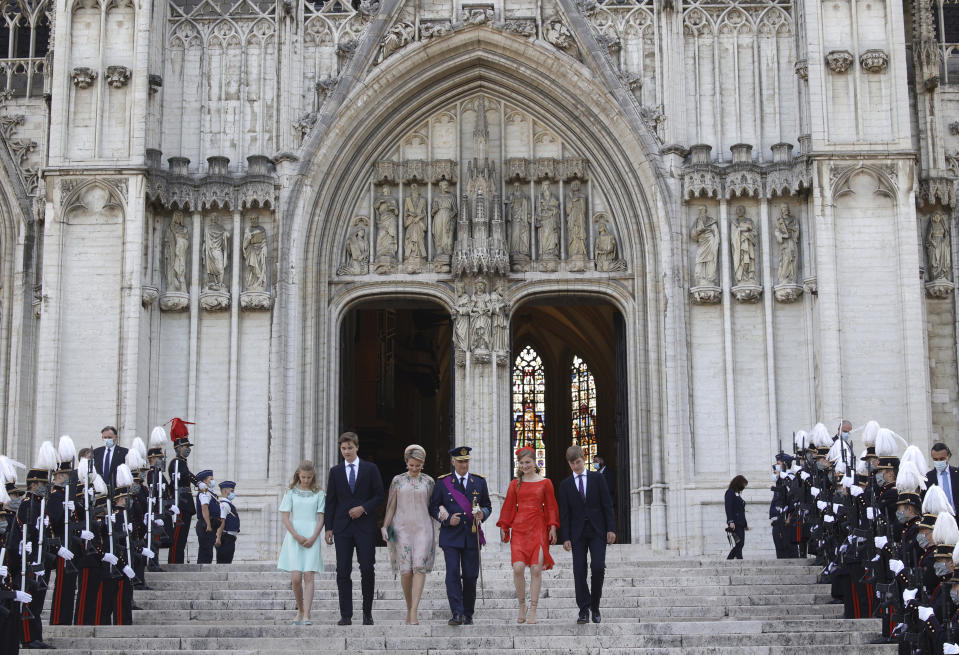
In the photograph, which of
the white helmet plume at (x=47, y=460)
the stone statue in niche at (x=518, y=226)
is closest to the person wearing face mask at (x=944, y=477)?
the white helmet plume at (x=47, y=460)

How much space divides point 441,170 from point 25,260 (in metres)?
6.92

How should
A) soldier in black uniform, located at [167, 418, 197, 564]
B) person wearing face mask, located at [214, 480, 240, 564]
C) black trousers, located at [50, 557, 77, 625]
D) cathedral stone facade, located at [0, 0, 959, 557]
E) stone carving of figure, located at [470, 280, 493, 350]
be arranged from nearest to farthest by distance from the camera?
black trousers, located at [50, 557, 77, 625] < soldier in black uniform, located at [167, 418, 197, 564] < person wearing face mask, located at [214, 480, 240, 564] < cathedral stone facade, located at [0, 0, 959, 557] < stone carving of figure, located at [470, 280, 493, 350]

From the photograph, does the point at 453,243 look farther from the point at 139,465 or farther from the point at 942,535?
the point at 942,535

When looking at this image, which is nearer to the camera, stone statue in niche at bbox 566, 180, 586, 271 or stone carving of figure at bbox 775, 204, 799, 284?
stone carving of figure at bbox 775, 204, 799, 284

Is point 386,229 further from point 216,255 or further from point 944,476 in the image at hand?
point 944,476

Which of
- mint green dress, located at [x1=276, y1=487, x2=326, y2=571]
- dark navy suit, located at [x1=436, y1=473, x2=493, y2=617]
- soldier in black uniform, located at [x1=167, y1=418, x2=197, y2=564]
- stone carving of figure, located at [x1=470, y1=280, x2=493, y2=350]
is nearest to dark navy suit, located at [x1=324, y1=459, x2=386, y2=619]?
mint green dress, located at [x1=276, y1=487, x2=326, y2=571]

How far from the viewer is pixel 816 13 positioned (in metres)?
24.6

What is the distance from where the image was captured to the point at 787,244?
24688 millimetres

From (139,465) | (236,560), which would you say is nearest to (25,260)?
(236,560)

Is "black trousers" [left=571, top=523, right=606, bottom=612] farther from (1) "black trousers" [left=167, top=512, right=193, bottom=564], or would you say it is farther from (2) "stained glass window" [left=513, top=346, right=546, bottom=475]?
(2) "stained glass window" [left=513, top=346, right=546, bottom=475]

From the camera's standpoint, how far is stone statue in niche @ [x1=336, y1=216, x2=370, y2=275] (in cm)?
2581

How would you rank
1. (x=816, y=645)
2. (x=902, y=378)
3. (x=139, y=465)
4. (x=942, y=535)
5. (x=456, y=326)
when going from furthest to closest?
(x=456, y=326) → (x=902, y=378) → (x=139, y=465) → (x=816, y=645) → (x=942, y=535)

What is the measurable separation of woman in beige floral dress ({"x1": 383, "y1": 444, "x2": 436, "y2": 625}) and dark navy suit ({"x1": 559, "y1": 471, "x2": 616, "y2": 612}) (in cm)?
136

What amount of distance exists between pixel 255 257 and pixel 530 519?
35.0 feet
